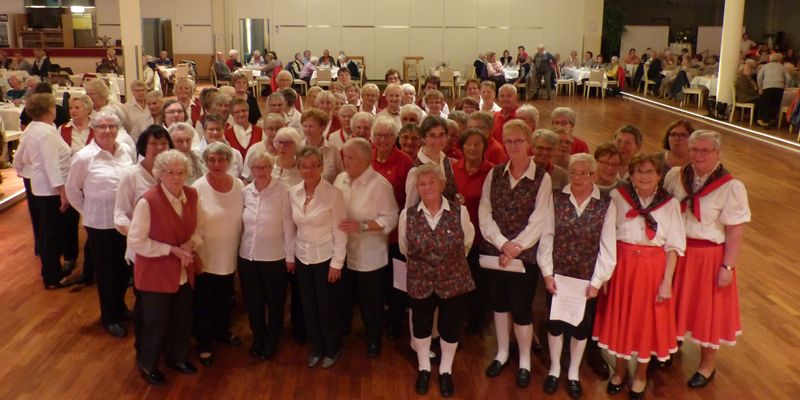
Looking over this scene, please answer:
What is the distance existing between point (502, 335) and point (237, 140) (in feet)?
8.21

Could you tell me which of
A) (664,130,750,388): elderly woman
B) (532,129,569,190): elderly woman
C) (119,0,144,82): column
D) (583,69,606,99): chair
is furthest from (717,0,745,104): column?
(664,130,750,388): elderly woman

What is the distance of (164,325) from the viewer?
3.77m

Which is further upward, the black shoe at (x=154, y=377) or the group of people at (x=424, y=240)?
the group of people at (x=424, y=240)

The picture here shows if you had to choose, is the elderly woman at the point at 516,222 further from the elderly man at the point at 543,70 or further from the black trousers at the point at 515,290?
the elderly man at the point at 543,70

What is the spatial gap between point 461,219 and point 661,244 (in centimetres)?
102

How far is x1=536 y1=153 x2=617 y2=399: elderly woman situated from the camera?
346cm

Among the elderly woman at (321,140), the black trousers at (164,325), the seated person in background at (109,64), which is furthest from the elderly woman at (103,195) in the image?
the seated person in background at (109,64)

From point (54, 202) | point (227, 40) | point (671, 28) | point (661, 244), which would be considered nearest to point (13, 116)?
point (54, 202)

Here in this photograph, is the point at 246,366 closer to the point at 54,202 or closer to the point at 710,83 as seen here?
the point at 54,202

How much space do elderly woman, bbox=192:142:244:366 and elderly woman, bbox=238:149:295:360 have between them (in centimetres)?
7

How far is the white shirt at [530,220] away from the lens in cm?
359

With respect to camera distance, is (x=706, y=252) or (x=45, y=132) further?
(x=45, y=132)

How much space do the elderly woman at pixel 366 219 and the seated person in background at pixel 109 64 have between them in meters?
13.8

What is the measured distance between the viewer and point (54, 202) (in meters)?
5.15
